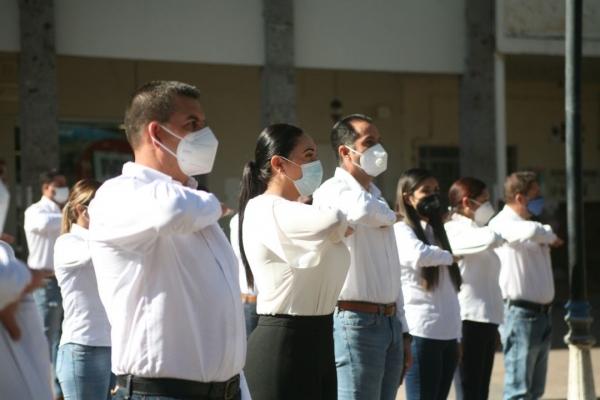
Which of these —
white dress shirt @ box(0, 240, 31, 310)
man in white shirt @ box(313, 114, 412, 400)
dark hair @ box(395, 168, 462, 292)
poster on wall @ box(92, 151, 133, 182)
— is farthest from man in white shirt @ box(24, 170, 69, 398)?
white dress shirt @ box(0, 240, 31, 310)

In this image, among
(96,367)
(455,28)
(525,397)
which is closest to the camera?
(96,367)

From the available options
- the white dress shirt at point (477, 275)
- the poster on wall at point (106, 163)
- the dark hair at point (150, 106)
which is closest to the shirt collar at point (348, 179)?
the white dress shirt at point (477, 275)

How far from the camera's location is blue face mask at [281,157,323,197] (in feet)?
13.7

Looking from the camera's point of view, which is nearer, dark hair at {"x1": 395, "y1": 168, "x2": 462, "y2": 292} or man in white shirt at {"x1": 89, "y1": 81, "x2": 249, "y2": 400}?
man in white shirt at {"x1": 89, "y1": 81, "x2": 249, "y2": 400}

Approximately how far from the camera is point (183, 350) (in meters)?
2.87

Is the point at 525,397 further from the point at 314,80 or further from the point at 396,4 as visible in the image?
the point at 314,80

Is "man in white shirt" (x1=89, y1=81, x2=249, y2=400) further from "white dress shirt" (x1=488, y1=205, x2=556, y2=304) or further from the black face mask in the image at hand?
"white dress shirt" (x1=488, y1=205, x2=556, y2=304)

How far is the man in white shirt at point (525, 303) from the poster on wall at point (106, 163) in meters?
9.67

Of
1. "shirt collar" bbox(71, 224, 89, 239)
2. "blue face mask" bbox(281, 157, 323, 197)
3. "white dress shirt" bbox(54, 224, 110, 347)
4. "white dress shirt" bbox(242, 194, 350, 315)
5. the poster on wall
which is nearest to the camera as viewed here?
"white dress shirt" bbox(242, 194, 350, 315)

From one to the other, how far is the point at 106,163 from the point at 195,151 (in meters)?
12.7

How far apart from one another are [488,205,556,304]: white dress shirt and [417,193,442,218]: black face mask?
3.59ft

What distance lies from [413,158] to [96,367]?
12878 mm

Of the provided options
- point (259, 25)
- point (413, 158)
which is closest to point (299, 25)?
point (259, 25)

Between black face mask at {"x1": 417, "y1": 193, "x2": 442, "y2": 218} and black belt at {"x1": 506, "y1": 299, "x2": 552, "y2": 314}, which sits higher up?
black face mask at {"x1": 417, "y1": 193, "x2": 442, "y2": 218}
